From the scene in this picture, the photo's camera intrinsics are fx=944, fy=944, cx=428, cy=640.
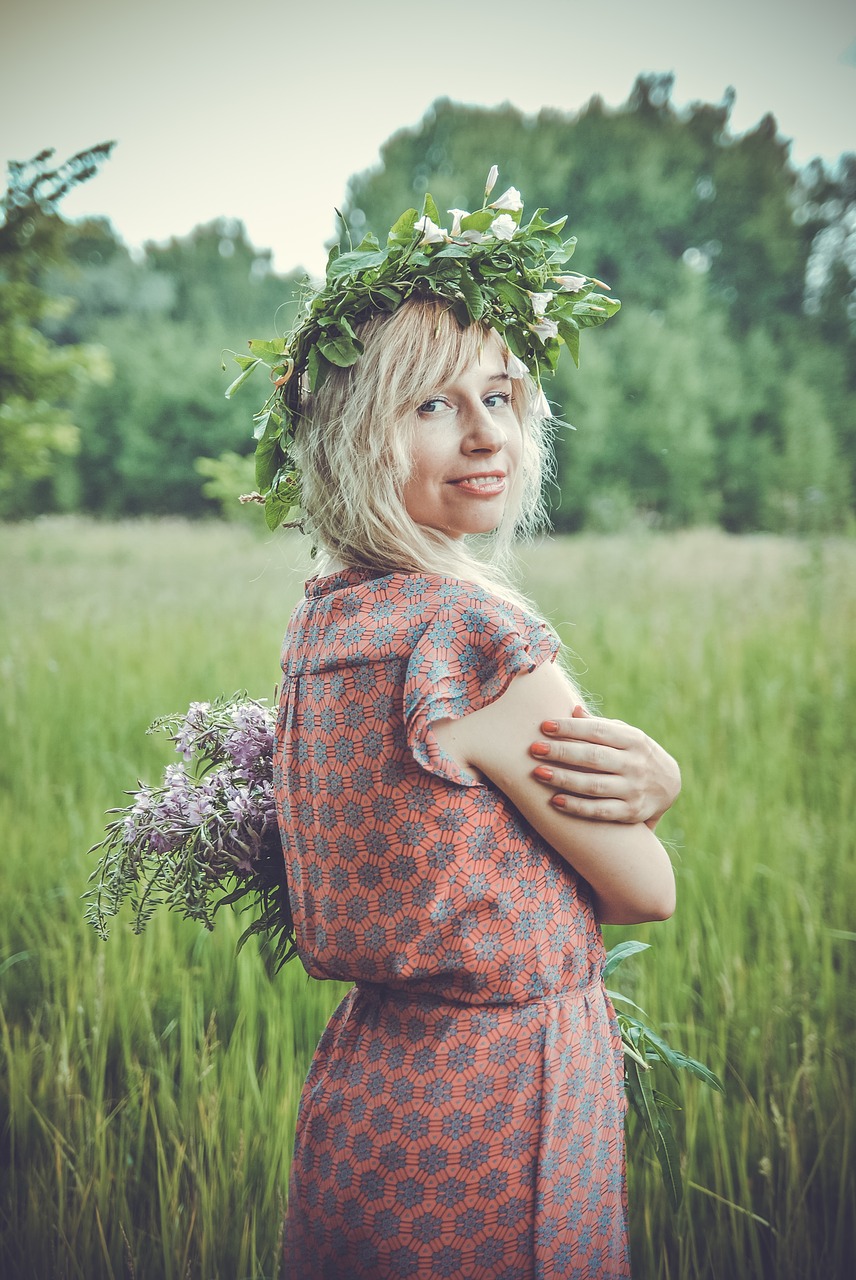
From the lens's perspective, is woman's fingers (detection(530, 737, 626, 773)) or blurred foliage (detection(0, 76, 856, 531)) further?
blurred foliage (detection(0, 76, 856, 531))

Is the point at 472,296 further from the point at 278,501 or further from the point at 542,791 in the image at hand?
the point at 542,791

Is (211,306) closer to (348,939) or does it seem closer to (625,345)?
(625,345)

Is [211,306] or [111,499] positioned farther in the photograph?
[211,306]

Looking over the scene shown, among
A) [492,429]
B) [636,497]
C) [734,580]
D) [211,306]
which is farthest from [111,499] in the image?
[492,429]

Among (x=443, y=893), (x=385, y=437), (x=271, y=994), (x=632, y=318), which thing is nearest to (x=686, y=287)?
(x=632, y=318)

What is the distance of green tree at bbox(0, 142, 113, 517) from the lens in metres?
2.88

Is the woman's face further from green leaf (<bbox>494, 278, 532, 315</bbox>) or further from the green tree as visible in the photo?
the green tree

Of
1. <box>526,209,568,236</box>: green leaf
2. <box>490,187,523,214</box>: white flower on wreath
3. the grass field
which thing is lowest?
the grass field

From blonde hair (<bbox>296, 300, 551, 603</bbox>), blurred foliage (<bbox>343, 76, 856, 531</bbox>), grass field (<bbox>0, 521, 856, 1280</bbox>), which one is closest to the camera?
blonde hair (<bbox>296, 300, 551, 603</bbox>)

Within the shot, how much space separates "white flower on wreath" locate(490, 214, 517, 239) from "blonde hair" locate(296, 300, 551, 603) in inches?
5.1

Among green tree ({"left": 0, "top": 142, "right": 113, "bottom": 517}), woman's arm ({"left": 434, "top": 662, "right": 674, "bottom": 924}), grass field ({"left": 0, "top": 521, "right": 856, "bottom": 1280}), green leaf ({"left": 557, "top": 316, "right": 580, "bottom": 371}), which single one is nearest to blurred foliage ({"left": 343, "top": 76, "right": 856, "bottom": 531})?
green tree ({"left": 0, "top": 142, "right": 113, "bottom": 517})

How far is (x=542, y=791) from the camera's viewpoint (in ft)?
3.19

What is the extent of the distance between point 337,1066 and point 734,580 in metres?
5.65

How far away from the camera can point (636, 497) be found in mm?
14344
